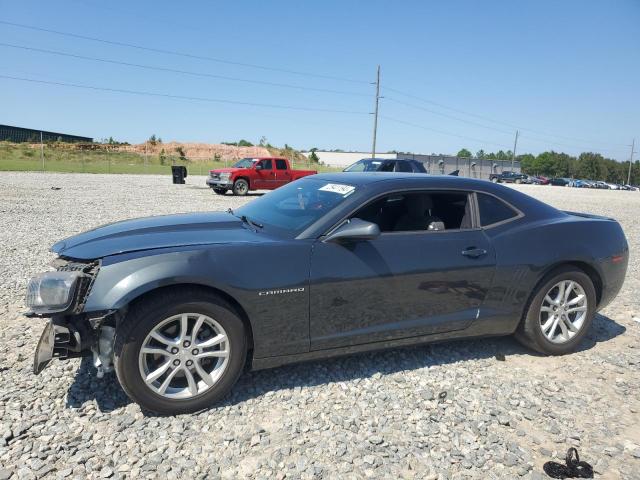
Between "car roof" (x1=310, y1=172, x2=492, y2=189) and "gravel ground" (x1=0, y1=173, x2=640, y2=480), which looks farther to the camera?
"car roof" (x1=310, y1=172, x2=492, y2=189)

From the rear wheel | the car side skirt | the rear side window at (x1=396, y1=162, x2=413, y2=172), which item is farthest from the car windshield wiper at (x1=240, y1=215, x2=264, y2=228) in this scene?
the rear wheel

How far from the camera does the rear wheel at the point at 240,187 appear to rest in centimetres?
1875

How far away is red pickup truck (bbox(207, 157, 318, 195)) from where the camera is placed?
18.7m

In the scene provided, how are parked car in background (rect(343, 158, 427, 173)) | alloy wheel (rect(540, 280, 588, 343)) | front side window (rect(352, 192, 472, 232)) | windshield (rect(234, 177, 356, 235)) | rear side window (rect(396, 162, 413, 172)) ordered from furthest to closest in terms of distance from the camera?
rear side window (rect(396, 162, 413, 172))
parked car in background (rect(343, 158, 427, 173))
alloy wheel (rect(540, 280, 588, 343))
front side window (rect(352, 192, 472, 232))
windshield (rect(234, 177, 356, 235))

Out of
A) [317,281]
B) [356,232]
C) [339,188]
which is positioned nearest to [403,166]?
[339,188]

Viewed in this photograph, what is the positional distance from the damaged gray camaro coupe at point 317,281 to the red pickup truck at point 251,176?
14847mm

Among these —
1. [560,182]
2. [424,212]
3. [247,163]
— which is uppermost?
[560,182]

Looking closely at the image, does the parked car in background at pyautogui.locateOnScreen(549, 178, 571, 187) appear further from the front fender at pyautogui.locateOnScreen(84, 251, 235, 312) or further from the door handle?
the front fender at pyautogui.locateOnScreen(84, 251, 235, 312)

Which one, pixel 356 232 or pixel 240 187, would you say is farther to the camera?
pixel 240 187

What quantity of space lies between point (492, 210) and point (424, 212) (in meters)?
0.61

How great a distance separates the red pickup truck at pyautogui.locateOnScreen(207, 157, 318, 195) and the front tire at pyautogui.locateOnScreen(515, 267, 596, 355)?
1495cm

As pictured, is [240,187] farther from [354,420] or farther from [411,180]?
[354,420]

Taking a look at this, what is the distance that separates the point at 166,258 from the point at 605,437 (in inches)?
116

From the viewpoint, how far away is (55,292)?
259cm
